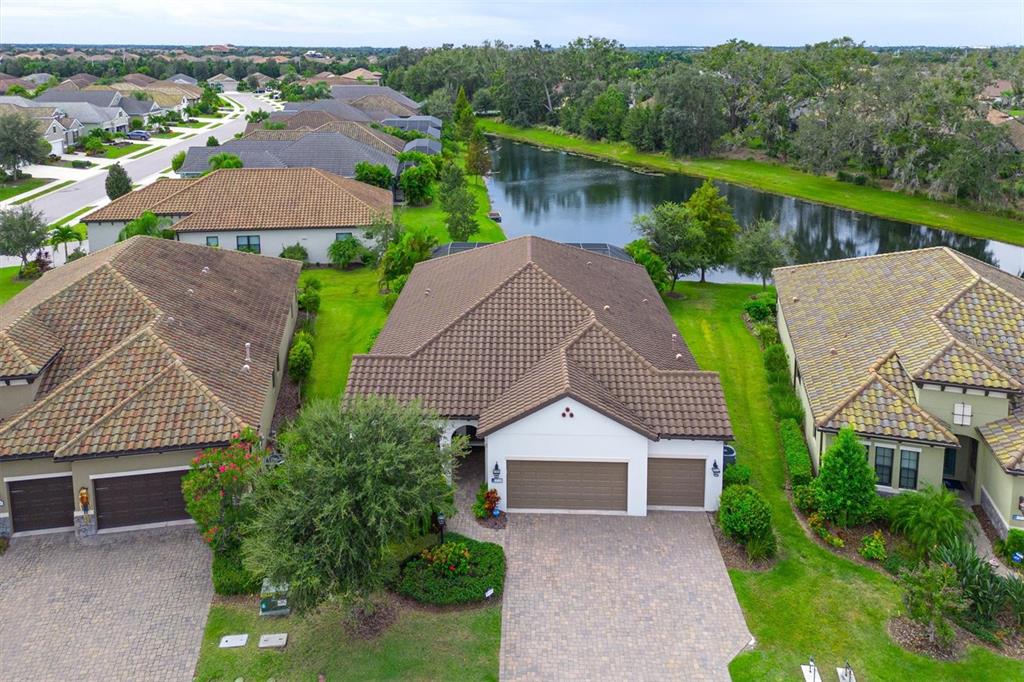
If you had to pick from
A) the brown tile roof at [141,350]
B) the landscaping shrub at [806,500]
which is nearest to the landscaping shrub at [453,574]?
the brown tile roof at [141,350]

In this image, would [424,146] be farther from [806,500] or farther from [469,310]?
[806,500]

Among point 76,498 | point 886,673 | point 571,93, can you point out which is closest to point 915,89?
point 571,93

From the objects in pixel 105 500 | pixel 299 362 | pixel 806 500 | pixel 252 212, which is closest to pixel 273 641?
pixel 105 500

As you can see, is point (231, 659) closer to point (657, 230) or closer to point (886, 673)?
point (886, 673)

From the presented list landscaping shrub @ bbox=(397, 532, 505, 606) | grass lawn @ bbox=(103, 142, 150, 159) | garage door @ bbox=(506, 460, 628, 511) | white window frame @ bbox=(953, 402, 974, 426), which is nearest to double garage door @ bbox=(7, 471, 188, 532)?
landscaping shrub @ bbox=(397, 532, 505, 606)

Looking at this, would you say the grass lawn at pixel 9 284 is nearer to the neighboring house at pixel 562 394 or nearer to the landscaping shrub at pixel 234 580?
the neighboring house at pixel 562 394

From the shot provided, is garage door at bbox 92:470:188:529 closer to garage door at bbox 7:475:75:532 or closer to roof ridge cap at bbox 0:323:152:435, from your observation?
garage door at bbox 7:475:75:532
